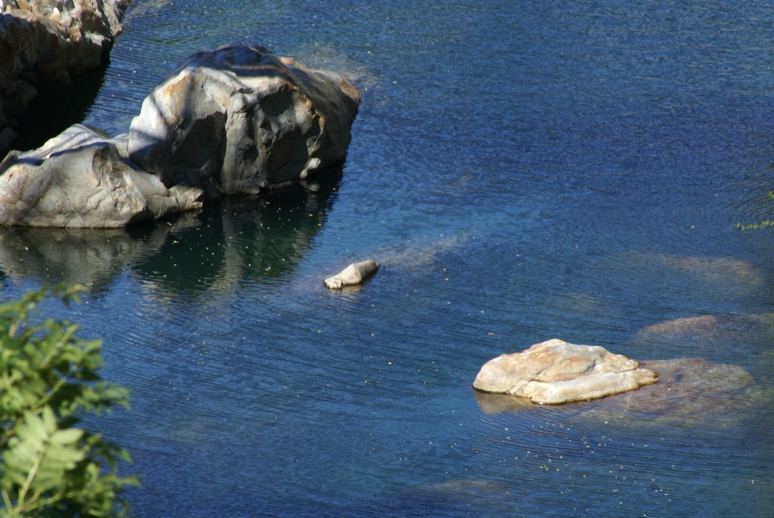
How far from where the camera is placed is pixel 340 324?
46.1ft

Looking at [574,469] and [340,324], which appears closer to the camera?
[574,469]

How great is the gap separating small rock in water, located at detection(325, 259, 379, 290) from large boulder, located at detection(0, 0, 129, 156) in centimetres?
671

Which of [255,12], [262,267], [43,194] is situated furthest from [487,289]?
[255,12]

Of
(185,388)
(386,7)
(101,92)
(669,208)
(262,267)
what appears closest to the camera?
(185,388)

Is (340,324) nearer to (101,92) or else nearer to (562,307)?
(562,307)

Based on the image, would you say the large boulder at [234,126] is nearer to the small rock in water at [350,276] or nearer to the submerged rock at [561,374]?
the small rock in water at [350,276]

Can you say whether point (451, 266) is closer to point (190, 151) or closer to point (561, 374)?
point (561, 374)

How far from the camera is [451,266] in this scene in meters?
15.6

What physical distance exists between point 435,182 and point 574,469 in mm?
7999

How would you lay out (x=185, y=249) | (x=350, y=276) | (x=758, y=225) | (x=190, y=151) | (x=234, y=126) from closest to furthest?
(x=758, y=225)
(x=350, y=276)
(x=185, y=249)
(x=190, y=151)
(x=234, y=126)

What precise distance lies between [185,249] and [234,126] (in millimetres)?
2225

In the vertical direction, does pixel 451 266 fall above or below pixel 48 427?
below

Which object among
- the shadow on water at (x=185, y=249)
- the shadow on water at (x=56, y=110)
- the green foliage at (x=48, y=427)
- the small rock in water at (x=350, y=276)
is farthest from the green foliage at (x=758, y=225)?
the shadow on water at (x=56, y=110)

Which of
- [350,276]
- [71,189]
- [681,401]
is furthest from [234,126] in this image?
[681,401]
